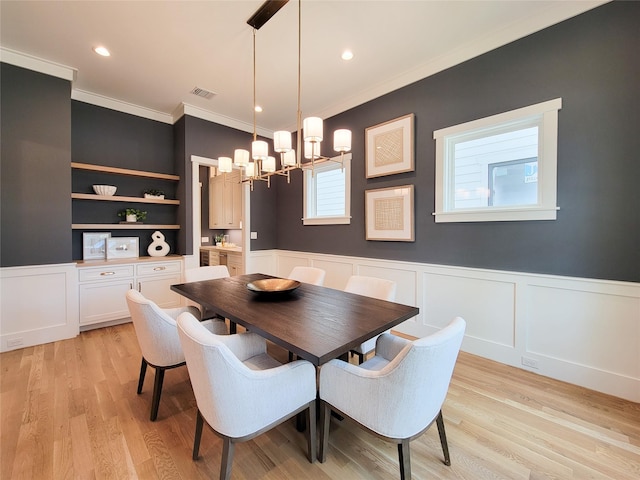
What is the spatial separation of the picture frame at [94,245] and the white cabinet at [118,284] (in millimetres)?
374

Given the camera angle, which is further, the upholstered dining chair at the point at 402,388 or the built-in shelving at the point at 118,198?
the built-in shelving at the point at 118,198

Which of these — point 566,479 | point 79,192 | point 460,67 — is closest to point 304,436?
point 566,479

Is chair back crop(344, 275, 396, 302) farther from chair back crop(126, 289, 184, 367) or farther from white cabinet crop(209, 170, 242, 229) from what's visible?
white cabinet crop(209, 170, 242, 229)

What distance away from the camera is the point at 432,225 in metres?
3.03

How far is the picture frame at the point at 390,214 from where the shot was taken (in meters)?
3.18

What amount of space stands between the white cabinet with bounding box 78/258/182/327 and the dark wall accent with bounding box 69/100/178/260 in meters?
0.47

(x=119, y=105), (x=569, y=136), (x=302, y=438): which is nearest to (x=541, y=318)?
(x=569, y=136)

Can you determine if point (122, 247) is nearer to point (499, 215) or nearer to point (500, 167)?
→ point (499, 215)

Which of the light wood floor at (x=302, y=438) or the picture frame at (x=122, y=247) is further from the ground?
the picture frame at (x=122, y=247)

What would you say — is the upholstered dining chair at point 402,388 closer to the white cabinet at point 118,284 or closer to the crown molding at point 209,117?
the white cabinet at point 118,284

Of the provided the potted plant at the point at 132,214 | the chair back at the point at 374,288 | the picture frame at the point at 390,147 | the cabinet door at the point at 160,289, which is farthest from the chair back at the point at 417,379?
the potted plant at the point at 132,214

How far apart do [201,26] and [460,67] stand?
251 cm

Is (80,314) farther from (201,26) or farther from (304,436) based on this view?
(201,26)

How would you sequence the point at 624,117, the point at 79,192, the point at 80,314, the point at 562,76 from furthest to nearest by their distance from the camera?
the point at 79,192 < the point at 80,314 < the point at 562,76 < the point at 624,117
